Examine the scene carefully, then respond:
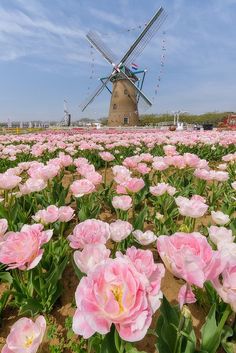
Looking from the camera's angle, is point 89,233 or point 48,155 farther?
point 48,155

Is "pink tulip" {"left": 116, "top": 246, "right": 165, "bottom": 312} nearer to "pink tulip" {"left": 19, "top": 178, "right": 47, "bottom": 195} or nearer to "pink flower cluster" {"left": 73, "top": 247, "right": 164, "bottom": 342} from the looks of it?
"pink flower cluster" {"left": 73, "top": 247, "right": 164, "bottom": 342}

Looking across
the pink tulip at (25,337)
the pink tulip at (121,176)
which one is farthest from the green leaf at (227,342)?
the pink tulip at (121,176)

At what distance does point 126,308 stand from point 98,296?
93 millimetres

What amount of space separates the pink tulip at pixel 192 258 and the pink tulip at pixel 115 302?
15 centimetres

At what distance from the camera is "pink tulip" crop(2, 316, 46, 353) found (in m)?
1.07

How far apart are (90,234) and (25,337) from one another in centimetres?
50

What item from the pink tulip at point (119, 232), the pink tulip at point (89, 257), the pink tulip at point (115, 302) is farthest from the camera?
the pink tulip at point (119, 232)

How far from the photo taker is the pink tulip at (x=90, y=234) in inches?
55.4

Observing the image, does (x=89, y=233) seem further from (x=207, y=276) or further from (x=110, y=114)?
(x=110, y=114)

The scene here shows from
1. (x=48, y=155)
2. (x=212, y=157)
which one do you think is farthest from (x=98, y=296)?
(x=212, y=157)

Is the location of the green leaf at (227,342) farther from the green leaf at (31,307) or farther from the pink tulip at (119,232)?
the green leaf at (31,307)

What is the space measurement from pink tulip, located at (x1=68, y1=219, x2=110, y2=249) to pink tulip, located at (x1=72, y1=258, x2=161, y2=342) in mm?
490

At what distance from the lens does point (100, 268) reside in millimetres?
919

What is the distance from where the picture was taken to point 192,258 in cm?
93
